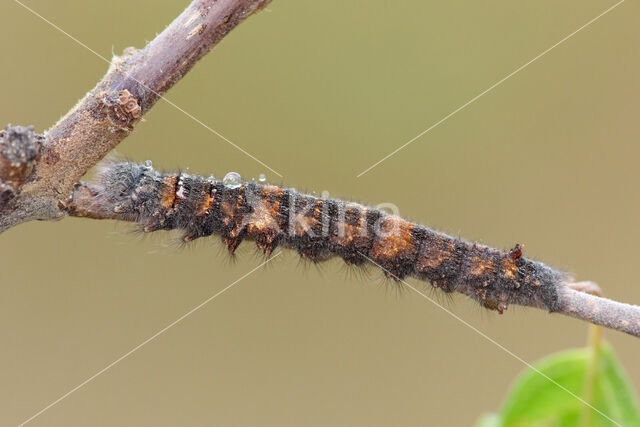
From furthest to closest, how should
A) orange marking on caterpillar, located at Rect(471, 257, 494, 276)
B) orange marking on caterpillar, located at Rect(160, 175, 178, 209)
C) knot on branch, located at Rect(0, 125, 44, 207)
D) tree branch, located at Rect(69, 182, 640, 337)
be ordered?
1. orange marking on caterpillar, located at Rect(471, 257, 494, 276)
2. orange marking on caterpillar, located at Rect(160, 175, 178, 209)
3. tree branch, located at Rect(69, 182, 640, 337)
4. knot on branch, located at Rect(0, 125, 44, 207)

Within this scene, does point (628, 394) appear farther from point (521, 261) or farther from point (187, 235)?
point (187, 235)

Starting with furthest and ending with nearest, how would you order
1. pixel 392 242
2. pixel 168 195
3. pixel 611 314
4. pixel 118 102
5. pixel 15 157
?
pixel 392 242, pixel 168 195, pixel 611 314, pixel 118 102, pixel 15 157

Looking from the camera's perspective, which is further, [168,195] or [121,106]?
[168,195]

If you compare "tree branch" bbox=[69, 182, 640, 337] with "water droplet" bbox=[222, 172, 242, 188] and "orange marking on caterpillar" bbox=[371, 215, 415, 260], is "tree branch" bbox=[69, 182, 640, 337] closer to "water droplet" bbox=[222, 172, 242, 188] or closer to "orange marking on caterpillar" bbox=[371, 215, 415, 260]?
"water droplet" bbox=[222, 172, 242, 188]

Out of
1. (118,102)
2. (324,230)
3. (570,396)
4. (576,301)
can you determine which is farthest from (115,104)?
(570,396)

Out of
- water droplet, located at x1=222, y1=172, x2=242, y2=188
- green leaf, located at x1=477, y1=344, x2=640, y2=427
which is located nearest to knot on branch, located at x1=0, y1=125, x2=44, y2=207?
water droplet, located at x1=222, y1=172, x2=242, y2=188

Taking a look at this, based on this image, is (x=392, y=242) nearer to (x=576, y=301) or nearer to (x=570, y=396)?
(x=576, y=301)

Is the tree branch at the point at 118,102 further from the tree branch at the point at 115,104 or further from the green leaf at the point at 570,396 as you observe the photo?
the green leaf at the point at 570,396

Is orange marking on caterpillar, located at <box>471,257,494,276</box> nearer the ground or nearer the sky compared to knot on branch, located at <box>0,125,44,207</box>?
nearer the sky
